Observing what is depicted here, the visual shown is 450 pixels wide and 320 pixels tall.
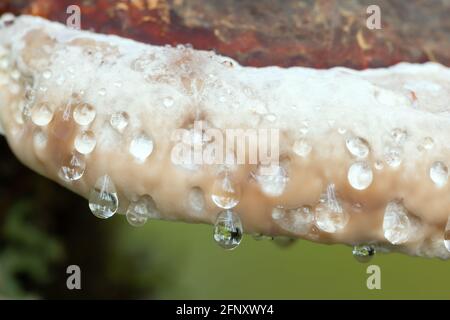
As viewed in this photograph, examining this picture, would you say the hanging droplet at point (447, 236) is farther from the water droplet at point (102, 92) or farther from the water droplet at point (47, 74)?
the water droplet at point (47, 74)

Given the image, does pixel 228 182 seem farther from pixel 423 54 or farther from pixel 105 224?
pixel 105 224

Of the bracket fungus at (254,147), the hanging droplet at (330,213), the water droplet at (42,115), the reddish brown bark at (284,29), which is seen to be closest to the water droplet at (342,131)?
the bracket fungus at (254,147)

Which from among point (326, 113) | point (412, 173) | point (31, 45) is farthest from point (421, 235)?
point (31, 45)

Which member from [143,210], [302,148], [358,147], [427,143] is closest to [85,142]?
[143,210]

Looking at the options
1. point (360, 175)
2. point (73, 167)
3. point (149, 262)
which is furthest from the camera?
point (149, 262)

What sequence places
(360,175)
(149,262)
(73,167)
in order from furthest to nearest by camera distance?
1. (149,262)
2. (73,167)
3. (360,175)

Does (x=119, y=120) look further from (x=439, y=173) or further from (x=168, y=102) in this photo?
(x=439, y=173)

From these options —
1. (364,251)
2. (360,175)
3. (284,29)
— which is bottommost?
(364,251)
